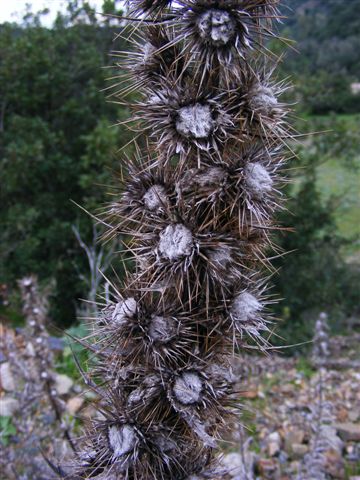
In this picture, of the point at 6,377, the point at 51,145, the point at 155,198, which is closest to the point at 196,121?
the point at 155,198

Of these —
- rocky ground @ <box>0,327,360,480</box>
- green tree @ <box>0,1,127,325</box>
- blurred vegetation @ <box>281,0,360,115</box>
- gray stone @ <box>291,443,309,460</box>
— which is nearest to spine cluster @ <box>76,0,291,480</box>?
rocky ground @ <box>0,327,360,480</box>

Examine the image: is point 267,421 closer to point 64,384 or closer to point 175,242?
point 64,384

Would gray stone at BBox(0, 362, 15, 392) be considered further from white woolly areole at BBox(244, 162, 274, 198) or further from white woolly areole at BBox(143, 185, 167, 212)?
white woolly areole at BBox(244, 162, 274, 198)

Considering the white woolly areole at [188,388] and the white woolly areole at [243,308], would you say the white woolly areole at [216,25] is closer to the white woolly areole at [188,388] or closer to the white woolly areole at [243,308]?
the white woolly areole at [243,308]

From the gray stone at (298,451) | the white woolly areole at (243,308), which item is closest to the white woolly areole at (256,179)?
the white woolly areole at (243,308)

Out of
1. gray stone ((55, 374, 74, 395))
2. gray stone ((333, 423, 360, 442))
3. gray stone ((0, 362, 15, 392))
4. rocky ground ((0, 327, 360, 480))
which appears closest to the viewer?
rocky ground ((0, 327, 360, 480))

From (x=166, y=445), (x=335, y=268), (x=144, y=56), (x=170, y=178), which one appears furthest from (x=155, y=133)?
(x=335, y=268)

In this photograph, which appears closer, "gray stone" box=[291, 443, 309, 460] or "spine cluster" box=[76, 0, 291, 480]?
"spine cluster" box=[76, 0, 291, 480]
